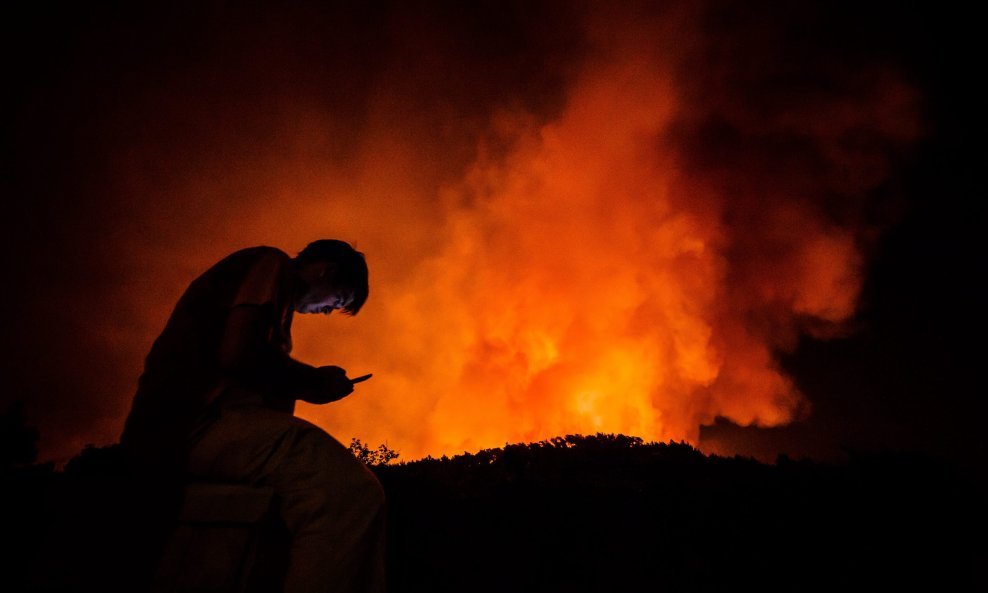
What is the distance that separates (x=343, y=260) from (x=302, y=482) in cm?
166

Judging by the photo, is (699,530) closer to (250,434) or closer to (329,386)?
(329,386)

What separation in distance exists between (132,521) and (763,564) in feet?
16.3

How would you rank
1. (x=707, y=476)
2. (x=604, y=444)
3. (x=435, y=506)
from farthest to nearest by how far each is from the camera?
(x=604, y=444) < (x=707, y=476) < (x=435, y=506)

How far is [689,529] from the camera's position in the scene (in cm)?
400

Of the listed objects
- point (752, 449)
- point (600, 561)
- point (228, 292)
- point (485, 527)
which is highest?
point (752, 449)

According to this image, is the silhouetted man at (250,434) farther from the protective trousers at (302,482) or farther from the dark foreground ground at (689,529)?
the dark foreground ground at (689,529)

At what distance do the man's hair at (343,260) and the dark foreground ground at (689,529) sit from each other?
2251mm

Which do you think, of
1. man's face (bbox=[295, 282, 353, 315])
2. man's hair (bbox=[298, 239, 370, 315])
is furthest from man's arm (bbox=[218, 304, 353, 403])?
man's hair (bbox=[298, 239, 370, 315])

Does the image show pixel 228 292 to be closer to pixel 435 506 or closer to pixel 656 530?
pixel 435 506

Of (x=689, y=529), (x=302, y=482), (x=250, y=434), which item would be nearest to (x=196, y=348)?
(x=250, y=434)

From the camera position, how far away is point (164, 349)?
6.89ft

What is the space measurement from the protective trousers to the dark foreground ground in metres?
1.94

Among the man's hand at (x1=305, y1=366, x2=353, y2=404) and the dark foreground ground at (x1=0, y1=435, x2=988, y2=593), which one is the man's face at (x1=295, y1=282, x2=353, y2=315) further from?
the dark foreground ground at (x1=0, y1=435, x2=988, y2=593)

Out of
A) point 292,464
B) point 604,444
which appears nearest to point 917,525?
point 604,444
